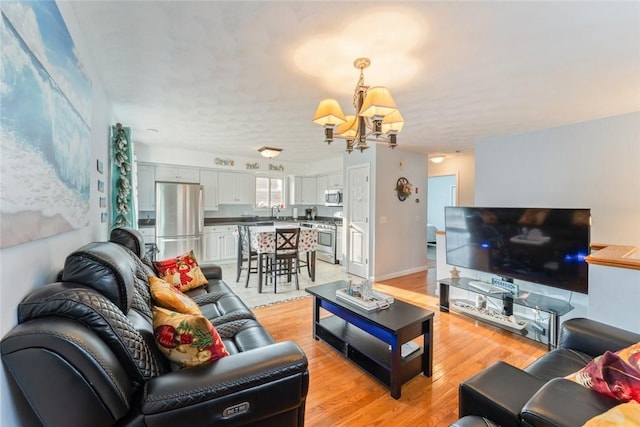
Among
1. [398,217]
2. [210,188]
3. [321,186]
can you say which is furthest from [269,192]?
[398,217]

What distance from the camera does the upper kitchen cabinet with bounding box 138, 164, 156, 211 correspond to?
17.3 ft

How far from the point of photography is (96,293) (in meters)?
1.06

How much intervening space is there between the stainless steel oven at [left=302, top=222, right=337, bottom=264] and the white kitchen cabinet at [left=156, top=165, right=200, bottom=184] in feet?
9.07

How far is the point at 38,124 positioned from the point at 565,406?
7.09 feet

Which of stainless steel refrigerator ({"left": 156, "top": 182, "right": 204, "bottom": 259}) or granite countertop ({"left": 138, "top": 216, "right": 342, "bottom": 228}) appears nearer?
stainless steel refrigerator ({"left": 156, "top": 182, "right": 204, "bottom": 259})

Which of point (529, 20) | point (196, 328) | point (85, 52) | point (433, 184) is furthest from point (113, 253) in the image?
point (433, 184)

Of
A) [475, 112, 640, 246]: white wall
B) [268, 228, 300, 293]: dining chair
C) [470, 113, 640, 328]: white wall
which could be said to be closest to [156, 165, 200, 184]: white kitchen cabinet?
[268, 228, 300, 293]: dining chair

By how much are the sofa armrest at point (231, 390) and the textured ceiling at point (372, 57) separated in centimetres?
172

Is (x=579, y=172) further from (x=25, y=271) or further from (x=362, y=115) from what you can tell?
(x=25, y=271)

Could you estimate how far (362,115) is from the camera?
1954 mm

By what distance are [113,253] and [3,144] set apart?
2.20 feet

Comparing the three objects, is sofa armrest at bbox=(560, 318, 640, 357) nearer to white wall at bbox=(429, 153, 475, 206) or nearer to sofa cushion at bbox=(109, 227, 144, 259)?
sofa cushion at bbox=(109, 227, 144, 259)

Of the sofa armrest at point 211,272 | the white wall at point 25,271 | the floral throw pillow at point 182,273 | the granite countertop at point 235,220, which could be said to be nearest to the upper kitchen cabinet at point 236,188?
→ the granite countertop at point 235,220

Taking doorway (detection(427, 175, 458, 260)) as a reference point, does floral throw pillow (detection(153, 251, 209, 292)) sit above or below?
below
